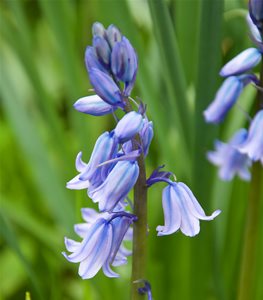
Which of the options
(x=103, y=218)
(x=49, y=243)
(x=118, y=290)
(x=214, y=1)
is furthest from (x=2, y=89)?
(x=103, y=218)

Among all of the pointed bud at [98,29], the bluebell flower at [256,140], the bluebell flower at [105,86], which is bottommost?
the bluebell flower at [256,140]

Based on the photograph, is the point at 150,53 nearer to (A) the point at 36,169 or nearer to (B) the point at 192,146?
(A) the point at 36,169

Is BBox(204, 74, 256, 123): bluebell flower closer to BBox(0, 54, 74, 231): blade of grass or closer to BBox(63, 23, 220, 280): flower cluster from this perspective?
BBox(63, 23, 220, 280): flower cluster

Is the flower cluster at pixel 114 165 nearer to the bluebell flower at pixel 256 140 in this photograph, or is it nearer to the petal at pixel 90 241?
the petal at pixel 90 241

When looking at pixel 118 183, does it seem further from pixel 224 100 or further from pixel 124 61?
pixel 224 100

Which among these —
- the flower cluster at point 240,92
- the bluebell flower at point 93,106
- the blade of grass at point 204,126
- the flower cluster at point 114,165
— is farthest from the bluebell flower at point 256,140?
the bluebell flower at point 93,106

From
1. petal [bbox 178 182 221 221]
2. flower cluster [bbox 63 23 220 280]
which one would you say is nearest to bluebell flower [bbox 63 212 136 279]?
flower cluster [bbox 63 23 220 280]
